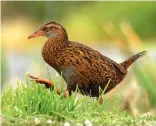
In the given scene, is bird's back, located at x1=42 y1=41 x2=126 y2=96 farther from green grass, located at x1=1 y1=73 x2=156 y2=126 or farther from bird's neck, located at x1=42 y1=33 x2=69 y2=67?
green grass, located at x1=1 y1=73 x2=156 y2=126

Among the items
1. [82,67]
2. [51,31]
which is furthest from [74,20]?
[82,67]

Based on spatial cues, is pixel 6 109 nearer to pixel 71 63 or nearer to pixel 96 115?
pixel 96 115

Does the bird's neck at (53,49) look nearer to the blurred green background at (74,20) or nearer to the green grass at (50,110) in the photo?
the green grass at (50,110)

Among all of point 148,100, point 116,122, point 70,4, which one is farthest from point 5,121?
point 70,4

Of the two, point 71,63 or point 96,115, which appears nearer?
point 96,115

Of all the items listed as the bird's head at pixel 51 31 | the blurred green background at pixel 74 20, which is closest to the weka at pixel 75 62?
the bird's head at pixel 51 31

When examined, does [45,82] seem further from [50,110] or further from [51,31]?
[51,31]
